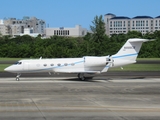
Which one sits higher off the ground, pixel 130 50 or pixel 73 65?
pixel 130 50

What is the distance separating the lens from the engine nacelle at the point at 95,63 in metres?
34.1

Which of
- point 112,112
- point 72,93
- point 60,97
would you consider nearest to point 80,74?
point 72,93

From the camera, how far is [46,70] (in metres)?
34.5

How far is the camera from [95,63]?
34312mm

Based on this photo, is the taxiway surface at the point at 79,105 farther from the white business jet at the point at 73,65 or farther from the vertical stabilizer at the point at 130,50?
the vertical stabilizer at the point at 130,50

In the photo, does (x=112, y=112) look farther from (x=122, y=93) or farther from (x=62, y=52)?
(x=62, y=52)

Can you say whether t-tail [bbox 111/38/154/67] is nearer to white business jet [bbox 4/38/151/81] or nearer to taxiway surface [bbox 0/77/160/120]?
white business jet [bbox 4/38/151/81]

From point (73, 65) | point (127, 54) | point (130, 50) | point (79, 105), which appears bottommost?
point (79, 105)

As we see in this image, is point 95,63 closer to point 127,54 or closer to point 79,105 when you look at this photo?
point 127,54

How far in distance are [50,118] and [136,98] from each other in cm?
800

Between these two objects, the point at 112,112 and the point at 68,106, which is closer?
the point at 112,112

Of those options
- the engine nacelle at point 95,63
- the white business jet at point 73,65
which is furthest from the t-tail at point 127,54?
the engine nacelle at point 95,63

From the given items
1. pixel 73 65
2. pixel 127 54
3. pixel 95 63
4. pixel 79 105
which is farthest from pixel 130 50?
pixel 79 105

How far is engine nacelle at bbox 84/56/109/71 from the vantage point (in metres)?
34.1
